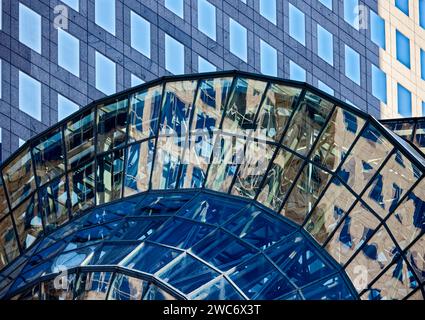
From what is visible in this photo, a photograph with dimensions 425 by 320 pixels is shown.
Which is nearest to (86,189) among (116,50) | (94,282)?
(94,282)

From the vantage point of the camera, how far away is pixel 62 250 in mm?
47312

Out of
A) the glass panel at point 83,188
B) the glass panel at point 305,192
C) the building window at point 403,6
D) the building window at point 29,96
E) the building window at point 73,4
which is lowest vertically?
the glass panel at point 305,192

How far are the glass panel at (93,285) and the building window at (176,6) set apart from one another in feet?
137

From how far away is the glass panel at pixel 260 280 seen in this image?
44.0 m

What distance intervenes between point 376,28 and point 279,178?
51418 mm

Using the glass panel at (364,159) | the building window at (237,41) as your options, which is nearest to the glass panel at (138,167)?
the glass panel at (364,159)

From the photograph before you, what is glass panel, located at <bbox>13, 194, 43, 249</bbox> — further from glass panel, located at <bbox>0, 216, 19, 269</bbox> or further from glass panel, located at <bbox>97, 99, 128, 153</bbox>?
glass panel, located at <bbox>97, 99, 128, 153</bbox>

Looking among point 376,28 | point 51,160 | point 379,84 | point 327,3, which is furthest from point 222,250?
point 376,28

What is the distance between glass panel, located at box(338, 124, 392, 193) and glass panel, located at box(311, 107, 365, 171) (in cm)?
21

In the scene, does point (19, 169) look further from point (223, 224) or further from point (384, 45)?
point (384, 45)

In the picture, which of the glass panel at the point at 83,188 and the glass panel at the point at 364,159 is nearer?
the glass panel at the point at 364,159

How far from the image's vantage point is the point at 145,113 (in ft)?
161

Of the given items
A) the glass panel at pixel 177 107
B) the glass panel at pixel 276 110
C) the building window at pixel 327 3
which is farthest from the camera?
the building window at pixel 327 3

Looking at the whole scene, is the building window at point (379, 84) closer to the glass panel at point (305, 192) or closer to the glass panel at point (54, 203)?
the glass panel at point (54, 203)
